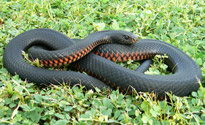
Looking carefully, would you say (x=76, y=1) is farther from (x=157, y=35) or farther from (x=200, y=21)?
(x=200, y=21)

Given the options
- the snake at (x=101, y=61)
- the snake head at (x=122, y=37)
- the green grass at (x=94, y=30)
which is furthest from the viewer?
the snake head at (x=122, y=37)

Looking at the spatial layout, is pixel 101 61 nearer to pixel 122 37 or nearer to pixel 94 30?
pixel 122 37

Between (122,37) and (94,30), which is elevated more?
(94,30)

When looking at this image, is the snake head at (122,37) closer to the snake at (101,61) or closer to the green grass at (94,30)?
the snake at (101,61)

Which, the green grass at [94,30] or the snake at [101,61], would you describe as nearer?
the green grass at [94,30]

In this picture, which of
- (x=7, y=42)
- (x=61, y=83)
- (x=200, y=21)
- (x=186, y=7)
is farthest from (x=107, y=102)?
(x=186, y=7)

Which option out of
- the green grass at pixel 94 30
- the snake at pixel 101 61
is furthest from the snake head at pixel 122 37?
the green grass at pixel 94 30

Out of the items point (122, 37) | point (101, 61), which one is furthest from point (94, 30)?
point (101, 61)
